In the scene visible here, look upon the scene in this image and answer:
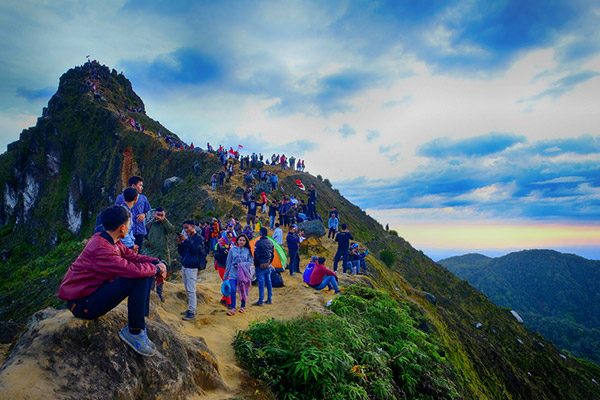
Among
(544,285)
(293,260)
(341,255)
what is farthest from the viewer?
(544,285)

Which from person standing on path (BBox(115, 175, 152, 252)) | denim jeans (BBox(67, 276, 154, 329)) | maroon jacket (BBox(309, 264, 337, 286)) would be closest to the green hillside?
maroon jacket (BBox(309, 264, 337, 286))

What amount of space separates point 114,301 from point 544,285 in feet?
529

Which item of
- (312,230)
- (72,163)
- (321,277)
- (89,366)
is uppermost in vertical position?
(72,163)

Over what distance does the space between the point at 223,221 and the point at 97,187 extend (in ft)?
110

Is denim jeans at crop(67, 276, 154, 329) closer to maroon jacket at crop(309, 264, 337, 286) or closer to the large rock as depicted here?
maroon jacket at crop(309, 264, 337, 286)

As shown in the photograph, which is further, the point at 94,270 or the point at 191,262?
the point at 191,262

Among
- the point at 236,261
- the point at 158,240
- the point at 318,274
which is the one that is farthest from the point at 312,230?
the point at 158,240

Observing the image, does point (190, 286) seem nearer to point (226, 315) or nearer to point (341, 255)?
point (226, 315)

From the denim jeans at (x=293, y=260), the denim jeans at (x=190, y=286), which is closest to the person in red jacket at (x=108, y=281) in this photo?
the denim jeans at (x=190, y=286)

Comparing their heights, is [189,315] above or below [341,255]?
below

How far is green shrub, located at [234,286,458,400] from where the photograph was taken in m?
4.45

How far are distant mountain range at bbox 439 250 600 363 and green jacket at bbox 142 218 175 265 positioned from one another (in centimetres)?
8494

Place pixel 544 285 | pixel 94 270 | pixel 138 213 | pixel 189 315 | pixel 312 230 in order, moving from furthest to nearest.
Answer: pixel 544 285
pixel 312 230
pixel 189 315
pixel 138 213
pixel 94 270

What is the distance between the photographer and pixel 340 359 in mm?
4738
